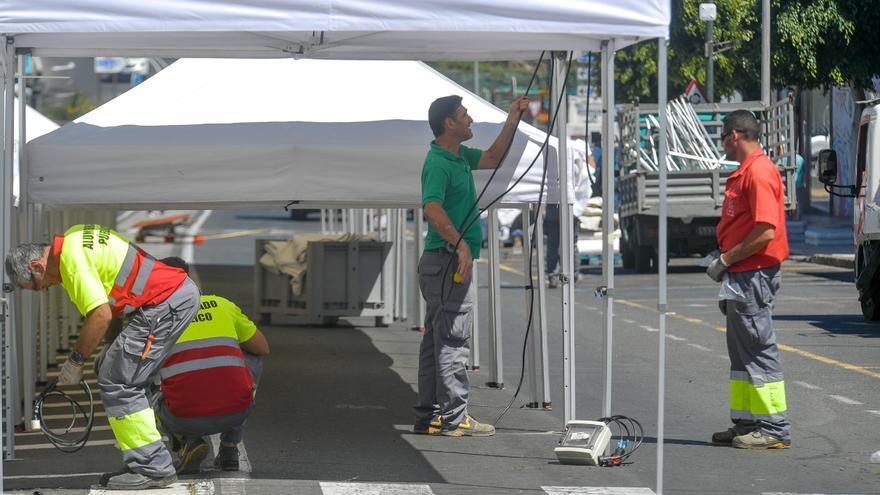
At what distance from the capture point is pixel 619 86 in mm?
34750

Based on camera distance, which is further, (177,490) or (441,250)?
(441,250)

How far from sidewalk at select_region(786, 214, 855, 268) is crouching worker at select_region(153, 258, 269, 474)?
18.8 metres

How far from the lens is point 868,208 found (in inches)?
634

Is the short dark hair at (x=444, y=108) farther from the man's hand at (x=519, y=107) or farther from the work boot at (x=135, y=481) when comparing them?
the work boot at (x=135, y=481)

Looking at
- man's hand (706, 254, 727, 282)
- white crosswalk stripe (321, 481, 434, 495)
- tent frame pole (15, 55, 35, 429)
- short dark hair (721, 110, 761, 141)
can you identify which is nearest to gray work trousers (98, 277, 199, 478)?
white crosswalk stripe (321, 481, 434, 495)

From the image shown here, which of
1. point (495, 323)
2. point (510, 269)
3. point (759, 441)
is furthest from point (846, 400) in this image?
point (510, 269)

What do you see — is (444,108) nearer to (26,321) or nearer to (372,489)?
(372,489)

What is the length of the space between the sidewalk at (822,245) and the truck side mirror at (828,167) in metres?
10.5

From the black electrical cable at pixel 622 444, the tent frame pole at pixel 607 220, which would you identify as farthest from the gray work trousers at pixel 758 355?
the tent frame pole at pixel 607 220

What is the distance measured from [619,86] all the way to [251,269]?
1110cm

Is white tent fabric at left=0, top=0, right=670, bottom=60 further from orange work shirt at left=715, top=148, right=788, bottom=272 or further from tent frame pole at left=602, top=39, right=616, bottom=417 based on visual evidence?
orange work shirt at left=715, top=148, right=788, bottom=272

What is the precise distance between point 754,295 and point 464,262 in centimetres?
172

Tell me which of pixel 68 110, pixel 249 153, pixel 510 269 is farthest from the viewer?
pixel 68 110

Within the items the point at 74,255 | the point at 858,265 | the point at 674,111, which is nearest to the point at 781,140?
the point at 674,111
